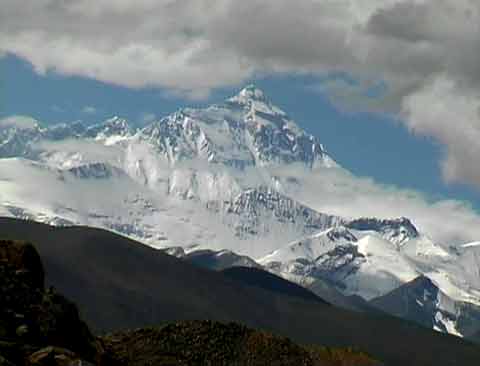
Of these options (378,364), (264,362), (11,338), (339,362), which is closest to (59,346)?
(11,338)

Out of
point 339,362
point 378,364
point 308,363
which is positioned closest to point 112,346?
point 308,363

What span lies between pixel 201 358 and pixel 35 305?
11512mm

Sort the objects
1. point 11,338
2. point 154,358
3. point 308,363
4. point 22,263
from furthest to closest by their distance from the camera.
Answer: point 308,363 → point 154,358 → point 22,263 → point 11,338

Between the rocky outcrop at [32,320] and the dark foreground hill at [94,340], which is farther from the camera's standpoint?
the dark foreground hill at [94,340]

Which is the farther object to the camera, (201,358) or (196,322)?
(196,322)

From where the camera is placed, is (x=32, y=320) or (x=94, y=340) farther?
(x=94, y=340)

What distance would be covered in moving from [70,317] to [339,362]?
70.9 feet

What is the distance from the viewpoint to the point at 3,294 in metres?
40.2

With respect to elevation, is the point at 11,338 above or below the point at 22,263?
below

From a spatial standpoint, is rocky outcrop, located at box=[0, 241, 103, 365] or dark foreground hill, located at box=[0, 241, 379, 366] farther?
dark foreground hill, located at box=[0, 241, 379, 366]

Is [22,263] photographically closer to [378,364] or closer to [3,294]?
[3,294]

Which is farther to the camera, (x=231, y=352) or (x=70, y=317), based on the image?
(x=231, y=352)

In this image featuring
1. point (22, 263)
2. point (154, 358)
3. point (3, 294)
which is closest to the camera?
point (3, 294)

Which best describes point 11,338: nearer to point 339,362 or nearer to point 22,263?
point 22,263
